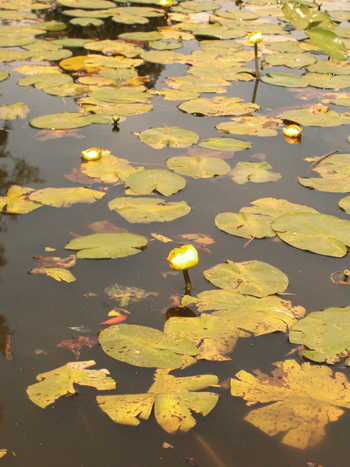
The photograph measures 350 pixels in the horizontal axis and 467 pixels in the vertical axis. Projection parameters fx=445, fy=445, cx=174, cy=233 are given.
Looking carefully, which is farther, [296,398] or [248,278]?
[248,278]

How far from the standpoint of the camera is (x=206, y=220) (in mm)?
2773

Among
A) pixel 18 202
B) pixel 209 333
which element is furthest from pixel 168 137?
pixel 209 333

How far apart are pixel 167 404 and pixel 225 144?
237cm

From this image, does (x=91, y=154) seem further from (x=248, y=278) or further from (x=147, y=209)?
(x=248, y=278)

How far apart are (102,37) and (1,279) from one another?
190 inches

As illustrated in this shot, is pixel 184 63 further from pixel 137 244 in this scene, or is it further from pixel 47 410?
pixel 47 410

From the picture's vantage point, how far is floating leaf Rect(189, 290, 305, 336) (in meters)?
2.02

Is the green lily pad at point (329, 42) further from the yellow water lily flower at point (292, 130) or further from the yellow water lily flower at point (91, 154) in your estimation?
the yellow water lily flower at point (91, 154)

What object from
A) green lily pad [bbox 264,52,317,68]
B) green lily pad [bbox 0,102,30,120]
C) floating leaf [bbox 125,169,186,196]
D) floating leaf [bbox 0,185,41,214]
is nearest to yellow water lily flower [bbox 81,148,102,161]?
floating leaf [bbox 125,169,186,196]

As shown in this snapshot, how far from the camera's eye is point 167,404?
1691 mm

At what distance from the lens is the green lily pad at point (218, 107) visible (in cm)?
413

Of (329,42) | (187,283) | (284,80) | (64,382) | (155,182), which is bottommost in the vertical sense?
(64,382)

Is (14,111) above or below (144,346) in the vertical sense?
above

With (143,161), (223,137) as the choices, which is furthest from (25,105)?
(223,137)
